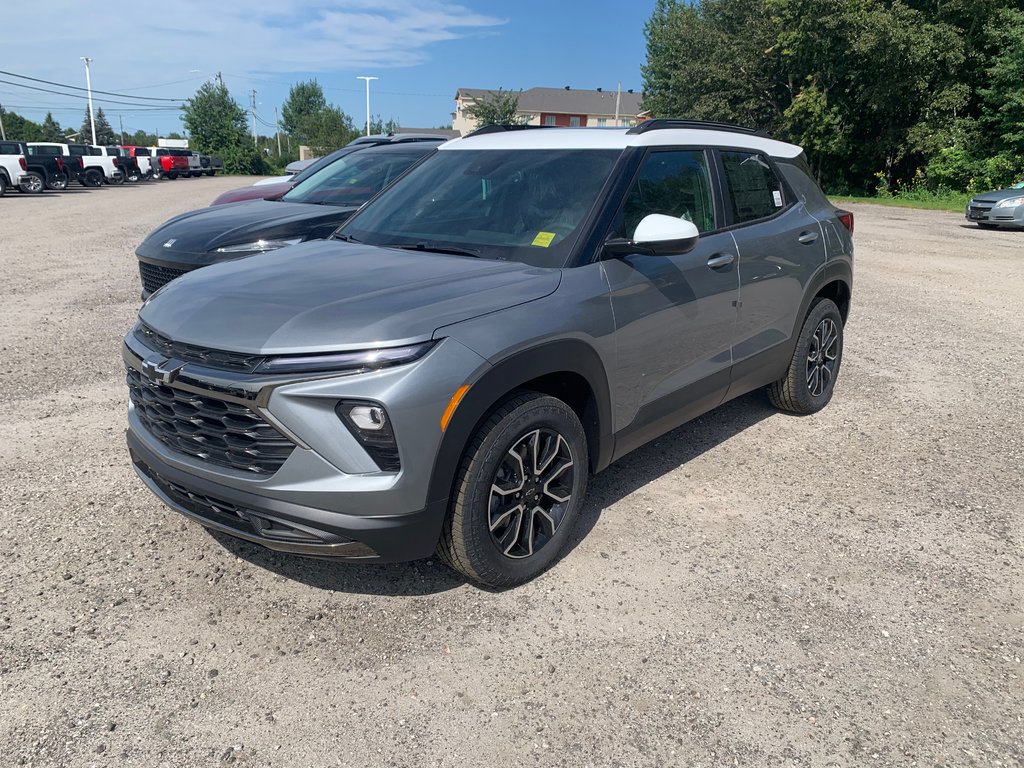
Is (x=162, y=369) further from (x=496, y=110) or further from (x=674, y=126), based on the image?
(x=496, y=110)

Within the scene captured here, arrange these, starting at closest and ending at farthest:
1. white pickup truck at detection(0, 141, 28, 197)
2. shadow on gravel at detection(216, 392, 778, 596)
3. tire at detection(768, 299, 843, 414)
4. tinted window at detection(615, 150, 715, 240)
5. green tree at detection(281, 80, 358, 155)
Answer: shadow on gravel at detection(216, 392, 778, 596)
tinted window at detection(615, 150, 715, 240)
tire at detection(768, 299, 843, 414)
white pickup truck at detection(0, 141, 28, 197)
green tree at detection(281, 80, 358, 155)

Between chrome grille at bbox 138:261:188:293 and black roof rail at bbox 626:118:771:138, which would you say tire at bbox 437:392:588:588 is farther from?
chrome grille at bbox 138:261:188:293

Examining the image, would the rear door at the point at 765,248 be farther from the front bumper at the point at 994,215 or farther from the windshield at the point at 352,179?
the front bumper at the point at 994,215

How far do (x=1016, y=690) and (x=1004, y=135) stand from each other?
95.3 feet

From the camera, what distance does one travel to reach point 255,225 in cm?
630

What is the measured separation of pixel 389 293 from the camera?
2975mm

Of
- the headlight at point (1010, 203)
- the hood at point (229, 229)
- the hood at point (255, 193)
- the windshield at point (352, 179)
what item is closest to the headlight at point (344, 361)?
the hood at point (229, 229)

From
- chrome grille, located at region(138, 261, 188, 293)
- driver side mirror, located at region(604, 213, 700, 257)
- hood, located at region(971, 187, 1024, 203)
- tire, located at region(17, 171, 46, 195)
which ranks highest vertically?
driver side mirror, located at region(604, 213, 700, 257)

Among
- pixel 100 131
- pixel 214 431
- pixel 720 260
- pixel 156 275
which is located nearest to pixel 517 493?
pixel 214 431

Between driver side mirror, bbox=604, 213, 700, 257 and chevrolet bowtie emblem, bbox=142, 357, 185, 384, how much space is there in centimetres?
182

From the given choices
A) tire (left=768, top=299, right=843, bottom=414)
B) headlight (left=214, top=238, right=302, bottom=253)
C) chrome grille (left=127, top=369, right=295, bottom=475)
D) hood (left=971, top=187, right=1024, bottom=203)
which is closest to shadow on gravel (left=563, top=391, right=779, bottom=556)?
tire (left=768, top=299, right=843, bottom=414)

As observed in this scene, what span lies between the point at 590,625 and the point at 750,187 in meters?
2.83

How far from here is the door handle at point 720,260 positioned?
13.2ft

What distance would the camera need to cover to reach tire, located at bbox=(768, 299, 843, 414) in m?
5.08
